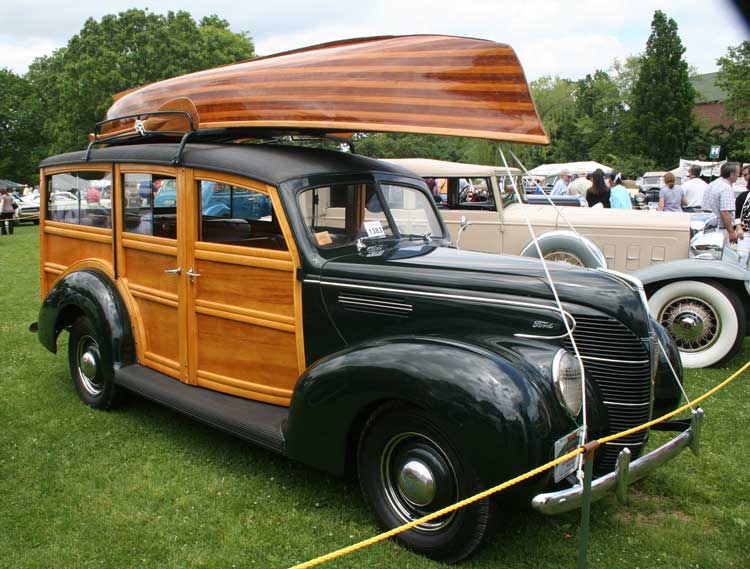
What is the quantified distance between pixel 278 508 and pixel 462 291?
1.65 meters

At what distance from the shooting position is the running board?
140 inches

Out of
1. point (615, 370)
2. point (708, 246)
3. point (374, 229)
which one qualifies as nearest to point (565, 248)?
point (708, 246)

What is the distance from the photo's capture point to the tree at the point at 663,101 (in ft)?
157

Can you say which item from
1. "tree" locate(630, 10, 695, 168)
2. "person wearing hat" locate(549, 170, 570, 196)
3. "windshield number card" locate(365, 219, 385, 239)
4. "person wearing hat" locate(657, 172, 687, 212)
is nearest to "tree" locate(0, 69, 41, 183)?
"person wearing hat" locate(549, 170, 570, 196)

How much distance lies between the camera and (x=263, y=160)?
12.8 feet

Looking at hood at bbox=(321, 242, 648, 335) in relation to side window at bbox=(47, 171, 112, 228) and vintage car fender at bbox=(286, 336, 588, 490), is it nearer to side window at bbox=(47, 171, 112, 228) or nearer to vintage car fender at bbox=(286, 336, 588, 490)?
vintage car fender at bbox=(286, 336, 588, 490)

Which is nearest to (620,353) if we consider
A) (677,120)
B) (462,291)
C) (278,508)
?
(462,291)

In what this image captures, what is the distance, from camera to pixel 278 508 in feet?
11.7

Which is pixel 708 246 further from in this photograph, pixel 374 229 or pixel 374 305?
pixel 374 305

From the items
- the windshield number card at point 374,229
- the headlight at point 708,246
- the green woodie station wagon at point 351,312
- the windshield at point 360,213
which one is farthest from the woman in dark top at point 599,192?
the windshield number card at point 374,229

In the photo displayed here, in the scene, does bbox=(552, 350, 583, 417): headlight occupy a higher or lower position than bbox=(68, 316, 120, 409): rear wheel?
higher

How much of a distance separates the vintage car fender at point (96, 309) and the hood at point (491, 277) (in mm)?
1949

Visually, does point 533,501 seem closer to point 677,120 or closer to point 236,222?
point 236,222

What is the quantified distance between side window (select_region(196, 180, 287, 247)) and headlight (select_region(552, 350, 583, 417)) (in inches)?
77.5
